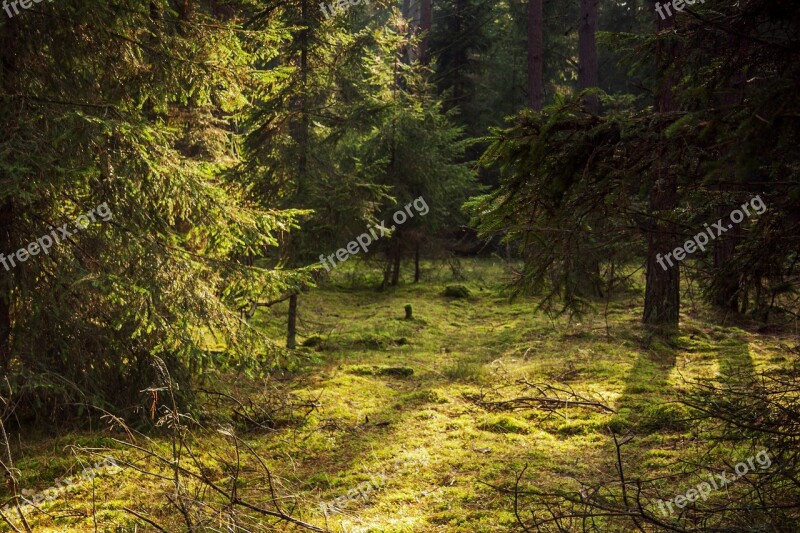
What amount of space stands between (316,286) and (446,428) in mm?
2190

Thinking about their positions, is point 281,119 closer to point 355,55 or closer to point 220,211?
point 355,55

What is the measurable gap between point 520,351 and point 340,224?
381 cm

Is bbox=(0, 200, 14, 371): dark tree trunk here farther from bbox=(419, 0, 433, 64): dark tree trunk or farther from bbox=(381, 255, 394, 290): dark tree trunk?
bbox=(419, 0, 433, 64): dark tree trunk

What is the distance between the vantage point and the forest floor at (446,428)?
15.8 feet

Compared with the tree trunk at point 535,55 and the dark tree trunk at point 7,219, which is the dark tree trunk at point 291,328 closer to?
the dark tree trunk at point 7,219

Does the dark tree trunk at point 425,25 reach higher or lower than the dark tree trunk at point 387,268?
higher

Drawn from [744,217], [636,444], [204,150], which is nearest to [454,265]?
[204,150]

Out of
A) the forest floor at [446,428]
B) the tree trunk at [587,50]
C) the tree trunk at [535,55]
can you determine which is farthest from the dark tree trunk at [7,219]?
the tree trunk at [535,55]

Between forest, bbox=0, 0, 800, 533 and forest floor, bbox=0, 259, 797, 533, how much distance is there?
0.04 m

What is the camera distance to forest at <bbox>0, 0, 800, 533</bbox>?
3.84 m

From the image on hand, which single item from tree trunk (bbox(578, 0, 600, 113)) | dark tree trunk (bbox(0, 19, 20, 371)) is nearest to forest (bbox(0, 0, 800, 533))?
dark tree trunk (bbox(0, 19, 20, 371))

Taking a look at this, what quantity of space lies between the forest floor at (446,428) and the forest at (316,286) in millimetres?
43

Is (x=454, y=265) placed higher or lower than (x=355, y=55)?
lower

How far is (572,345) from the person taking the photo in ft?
33.9
